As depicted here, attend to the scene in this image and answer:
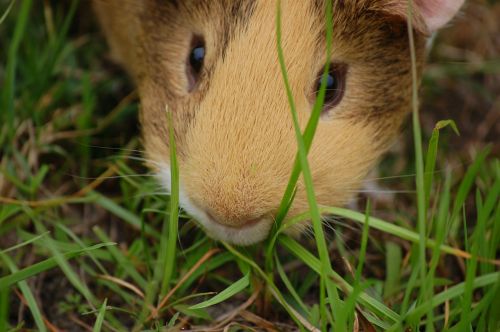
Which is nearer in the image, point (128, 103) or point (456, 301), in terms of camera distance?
point (456, 301)

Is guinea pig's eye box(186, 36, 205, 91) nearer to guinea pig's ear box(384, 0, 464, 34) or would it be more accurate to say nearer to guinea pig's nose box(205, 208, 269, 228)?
guinea pig's nose box(205, 208, 269, 228)

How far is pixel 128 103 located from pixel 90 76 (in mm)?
323

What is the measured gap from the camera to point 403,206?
3.50 m

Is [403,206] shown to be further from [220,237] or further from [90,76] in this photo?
[90,76]

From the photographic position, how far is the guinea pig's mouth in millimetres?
2484

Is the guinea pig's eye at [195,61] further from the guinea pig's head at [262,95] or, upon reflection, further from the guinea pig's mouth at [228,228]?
the guinea pig's mouth at [228,228]

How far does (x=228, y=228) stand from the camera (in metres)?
2.49

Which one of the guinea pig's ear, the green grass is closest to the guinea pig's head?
the guinea pig's ear

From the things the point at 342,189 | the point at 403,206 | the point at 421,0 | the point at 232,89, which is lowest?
the point at 403,206

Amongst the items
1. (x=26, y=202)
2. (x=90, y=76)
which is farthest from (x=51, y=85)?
(x=26, y=202)

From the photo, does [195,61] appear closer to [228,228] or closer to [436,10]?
[228,228]

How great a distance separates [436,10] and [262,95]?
86 centimetres

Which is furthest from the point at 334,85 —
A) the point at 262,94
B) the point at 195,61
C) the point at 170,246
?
the point at 170,246

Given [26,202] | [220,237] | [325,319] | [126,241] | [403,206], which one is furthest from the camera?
[403,206]
